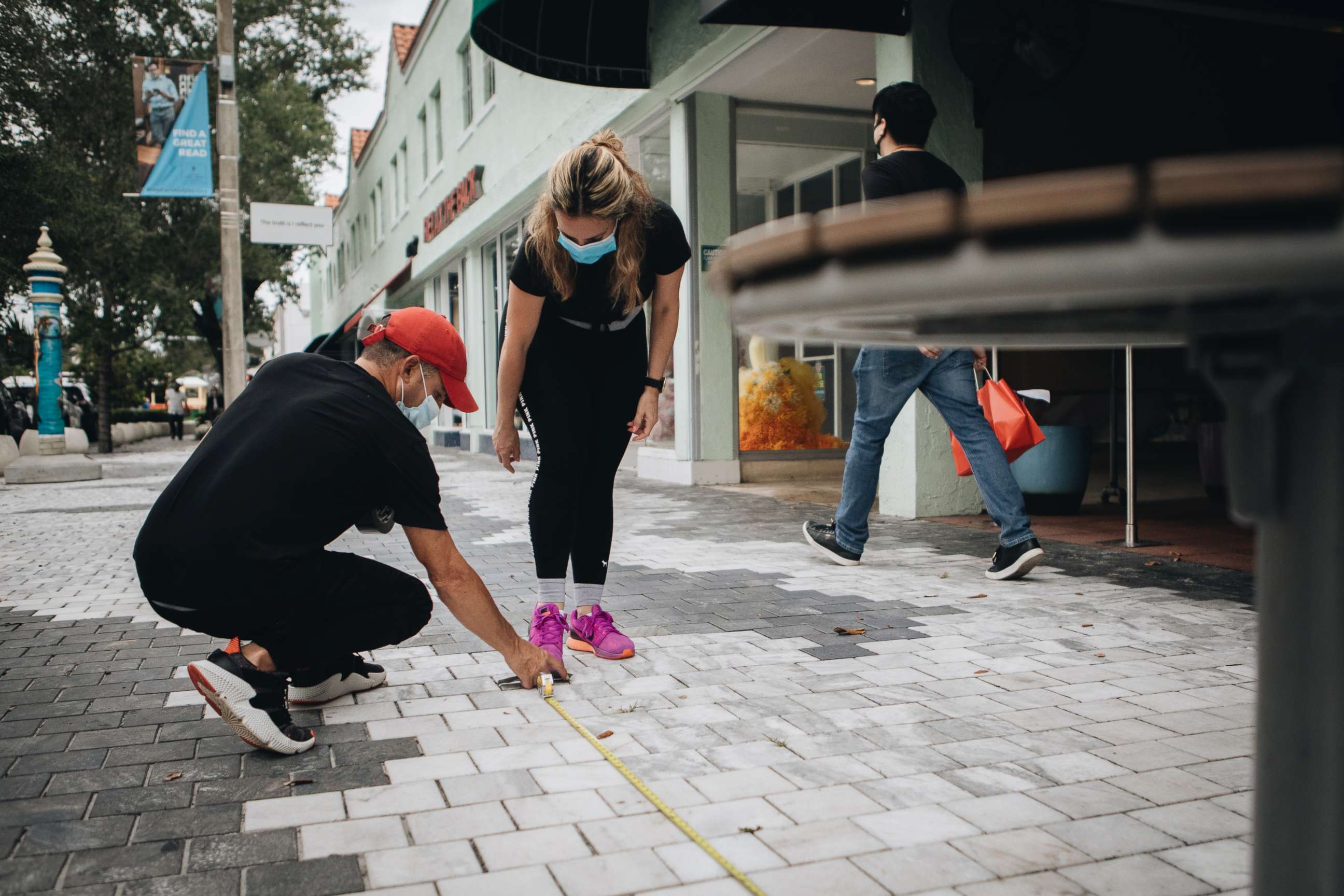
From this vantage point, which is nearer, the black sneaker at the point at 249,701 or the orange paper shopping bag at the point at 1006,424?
the black sneaker at the point at 249,701

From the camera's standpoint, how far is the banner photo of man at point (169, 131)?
13391 millimetres

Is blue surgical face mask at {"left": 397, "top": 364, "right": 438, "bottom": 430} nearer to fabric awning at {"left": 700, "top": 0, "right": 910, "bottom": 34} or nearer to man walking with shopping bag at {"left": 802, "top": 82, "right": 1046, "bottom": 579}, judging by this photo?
man walking with shopping bag at {"left": 802, "top": 82, "right": 1046, "bottom": 579}

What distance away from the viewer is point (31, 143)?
1527 cm

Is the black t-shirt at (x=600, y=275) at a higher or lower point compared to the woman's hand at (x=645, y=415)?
higher

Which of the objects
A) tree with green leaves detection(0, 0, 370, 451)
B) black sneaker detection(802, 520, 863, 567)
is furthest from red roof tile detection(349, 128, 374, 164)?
black sneaker detection(802, 520, 863, 567)

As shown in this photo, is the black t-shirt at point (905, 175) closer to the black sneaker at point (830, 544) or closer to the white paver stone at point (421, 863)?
the black sneaker at point (830, 544)

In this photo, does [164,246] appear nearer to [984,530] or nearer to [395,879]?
[984,530]

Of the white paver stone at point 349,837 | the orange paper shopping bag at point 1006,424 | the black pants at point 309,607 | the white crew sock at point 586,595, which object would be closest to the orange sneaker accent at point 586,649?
the white crew sock at point 586,595

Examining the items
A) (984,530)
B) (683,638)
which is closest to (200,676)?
(683,638)

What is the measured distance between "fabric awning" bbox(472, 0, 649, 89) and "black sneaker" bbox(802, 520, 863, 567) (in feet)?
19.7

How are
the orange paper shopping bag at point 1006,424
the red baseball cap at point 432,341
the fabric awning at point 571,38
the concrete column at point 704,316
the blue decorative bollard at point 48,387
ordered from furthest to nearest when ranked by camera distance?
the blue decorative bollard at point 48,387
the concrete column at point 704,316
the fabric awning at point 571,38
the orange paper shopping bag at point 1006,424
the red baseball cap at point 432,341

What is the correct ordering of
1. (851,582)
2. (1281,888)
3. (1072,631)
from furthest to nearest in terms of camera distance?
(851,582) → (1072,631) → (1281,888)

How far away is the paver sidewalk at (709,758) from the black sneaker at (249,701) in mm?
62

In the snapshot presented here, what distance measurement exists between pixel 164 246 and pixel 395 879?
26.6 meters
